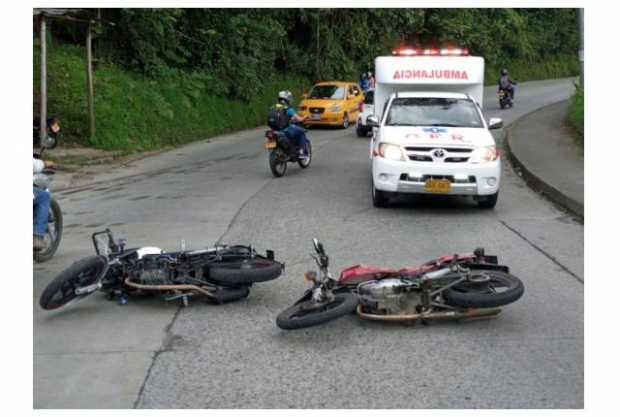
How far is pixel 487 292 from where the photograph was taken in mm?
6078

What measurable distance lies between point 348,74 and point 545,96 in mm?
10070

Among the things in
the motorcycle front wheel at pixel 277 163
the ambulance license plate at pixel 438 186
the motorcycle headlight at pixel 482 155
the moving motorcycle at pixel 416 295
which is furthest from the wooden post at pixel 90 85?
the moving motorcycle at pixel 416 295

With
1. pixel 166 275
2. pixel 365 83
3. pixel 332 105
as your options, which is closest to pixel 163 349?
pixel 166 275

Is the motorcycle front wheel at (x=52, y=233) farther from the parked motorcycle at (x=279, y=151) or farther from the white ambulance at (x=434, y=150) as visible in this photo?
the parked motorcycle at (x=279, y=151)

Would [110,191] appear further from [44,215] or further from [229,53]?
[229,53]

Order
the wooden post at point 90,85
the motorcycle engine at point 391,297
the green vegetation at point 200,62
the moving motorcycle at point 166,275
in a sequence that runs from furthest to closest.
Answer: the green vegetation at point 200,62 < the wooden post at point 90,85 < the moving motorcycle at point 166,275 < the motorcycle engine at point 391,297

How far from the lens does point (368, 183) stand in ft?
45.3

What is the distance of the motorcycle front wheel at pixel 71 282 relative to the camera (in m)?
6.16

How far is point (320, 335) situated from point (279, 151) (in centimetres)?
941

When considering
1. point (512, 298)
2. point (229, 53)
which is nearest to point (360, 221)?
point (512, 298)

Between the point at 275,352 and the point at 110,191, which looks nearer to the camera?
the point at 275,352

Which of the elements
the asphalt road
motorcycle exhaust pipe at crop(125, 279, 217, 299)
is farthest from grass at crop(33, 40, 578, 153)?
motorcycle exhaust pipe at crop(125, 279, 217, 299)

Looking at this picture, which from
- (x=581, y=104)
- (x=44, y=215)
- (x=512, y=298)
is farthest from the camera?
(x=581, y=104)

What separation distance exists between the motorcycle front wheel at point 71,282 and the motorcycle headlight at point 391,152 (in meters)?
5.45
